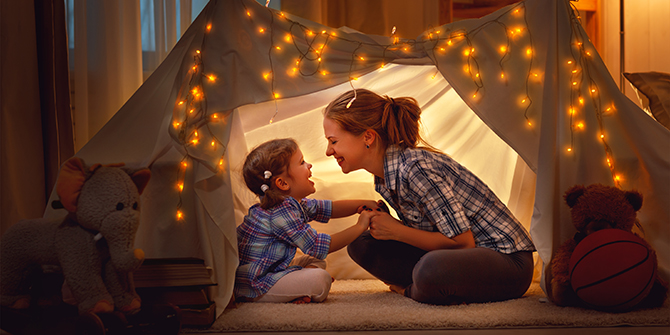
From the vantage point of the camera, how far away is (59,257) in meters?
1.20

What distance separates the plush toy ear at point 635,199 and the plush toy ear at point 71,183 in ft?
4.83

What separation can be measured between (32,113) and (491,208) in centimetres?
173

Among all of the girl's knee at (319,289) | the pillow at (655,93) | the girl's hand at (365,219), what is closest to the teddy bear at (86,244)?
the girl's knee at (319,289)

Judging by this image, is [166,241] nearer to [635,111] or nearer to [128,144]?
[128,144]

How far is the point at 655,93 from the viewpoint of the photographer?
6.54 ft

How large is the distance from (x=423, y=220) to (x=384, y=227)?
0.45 ft

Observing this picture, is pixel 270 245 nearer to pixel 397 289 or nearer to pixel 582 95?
pixel 397 289

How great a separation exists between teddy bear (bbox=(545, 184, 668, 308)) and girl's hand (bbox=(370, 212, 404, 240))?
1.52ft

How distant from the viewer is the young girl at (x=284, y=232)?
5.29 feet

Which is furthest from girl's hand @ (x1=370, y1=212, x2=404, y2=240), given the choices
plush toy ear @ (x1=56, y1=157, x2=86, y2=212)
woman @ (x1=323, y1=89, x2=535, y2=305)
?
plush toy ear @ (x1=56, y1=157, x2=86, y2=212)

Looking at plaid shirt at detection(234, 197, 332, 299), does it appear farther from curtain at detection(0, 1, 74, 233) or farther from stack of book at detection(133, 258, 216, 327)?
curtain at detection(0, 1, 74, 233)

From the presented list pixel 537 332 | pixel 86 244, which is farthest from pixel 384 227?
pixel 86 244

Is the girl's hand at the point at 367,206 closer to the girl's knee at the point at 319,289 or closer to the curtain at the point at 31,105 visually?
the girl's knee at the point at 319,289

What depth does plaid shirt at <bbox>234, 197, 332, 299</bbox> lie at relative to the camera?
1.62m
